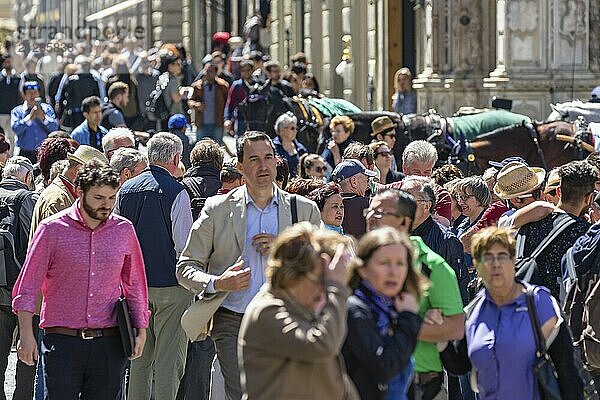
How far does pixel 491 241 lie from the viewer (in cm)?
726

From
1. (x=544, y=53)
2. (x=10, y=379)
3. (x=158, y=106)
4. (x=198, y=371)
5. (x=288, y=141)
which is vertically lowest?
(x=10, y=379)

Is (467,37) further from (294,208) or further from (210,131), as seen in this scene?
(294,208)

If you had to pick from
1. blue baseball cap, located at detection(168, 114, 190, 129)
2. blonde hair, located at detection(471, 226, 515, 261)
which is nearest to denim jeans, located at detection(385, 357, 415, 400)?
blonde hair, located at detection(471, 226, 515, 261)

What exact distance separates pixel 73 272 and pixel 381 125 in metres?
7.95

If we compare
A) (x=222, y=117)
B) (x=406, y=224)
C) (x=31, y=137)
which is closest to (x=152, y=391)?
(x=406, y=224)

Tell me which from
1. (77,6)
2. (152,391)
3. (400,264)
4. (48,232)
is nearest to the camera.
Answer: (400,264)

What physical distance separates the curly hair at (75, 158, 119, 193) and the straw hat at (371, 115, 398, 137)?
7.69m

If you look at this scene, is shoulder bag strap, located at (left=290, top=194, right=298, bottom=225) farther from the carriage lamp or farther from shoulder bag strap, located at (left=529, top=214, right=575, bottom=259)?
the carriage lamp

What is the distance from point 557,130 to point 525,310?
9.53m

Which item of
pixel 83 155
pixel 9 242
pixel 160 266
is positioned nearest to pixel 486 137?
A: pixel 83 155

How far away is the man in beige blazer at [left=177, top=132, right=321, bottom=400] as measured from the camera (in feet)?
28.2

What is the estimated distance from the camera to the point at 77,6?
265 ft

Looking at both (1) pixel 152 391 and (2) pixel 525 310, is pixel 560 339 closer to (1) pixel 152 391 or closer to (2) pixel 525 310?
(2) pixel 525 310

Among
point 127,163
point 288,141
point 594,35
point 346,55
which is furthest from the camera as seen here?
point 346,55
